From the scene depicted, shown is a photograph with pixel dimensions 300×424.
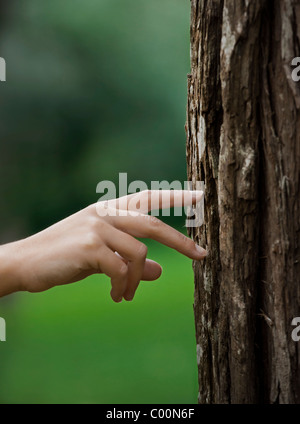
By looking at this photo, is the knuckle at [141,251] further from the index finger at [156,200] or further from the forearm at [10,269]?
the forearm at [10,269]

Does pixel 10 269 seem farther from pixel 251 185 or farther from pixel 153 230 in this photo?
pixel 251 185

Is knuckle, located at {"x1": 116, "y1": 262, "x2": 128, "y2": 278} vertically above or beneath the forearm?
beneath

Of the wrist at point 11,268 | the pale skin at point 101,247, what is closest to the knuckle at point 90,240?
the pale skin at point 101,247

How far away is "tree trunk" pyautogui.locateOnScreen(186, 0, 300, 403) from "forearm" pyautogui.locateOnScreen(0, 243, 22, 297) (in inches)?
14.0

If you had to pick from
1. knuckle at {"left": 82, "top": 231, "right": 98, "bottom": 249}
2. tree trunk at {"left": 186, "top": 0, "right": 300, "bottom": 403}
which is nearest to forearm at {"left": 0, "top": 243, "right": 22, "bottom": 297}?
knuckle at {"left": 82, "top": 231, "right": 98, "bottom": 249}

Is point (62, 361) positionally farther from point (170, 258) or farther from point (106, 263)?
point (106, 263)

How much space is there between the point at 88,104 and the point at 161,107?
0.64m

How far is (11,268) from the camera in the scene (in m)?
0.89

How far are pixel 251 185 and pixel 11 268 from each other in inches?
17.4

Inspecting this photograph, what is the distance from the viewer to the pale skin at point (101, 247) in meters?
0.83

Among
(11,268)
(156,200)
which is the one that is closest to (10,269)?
(11,268)

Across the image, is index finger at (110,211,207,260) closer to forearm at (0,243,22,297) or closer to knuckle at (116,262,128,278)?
knuckle at (116,262,128,278)

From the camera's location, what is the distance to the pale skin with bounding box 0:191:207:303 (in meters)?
0.83

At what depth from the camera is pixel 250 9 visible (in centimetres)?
78
